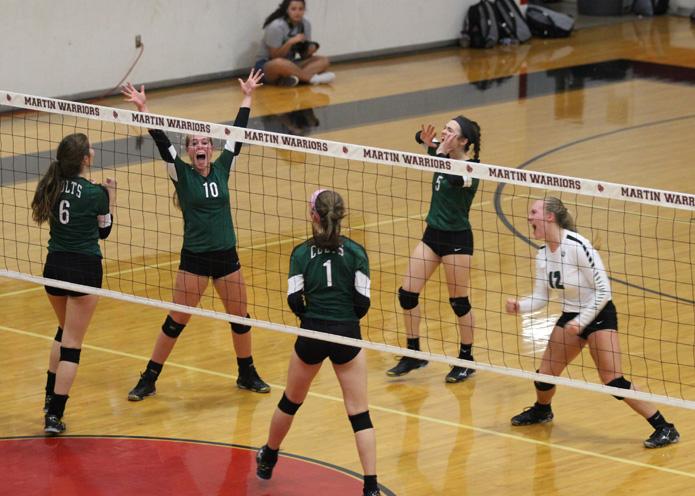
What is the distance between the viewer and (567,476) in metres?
8.76

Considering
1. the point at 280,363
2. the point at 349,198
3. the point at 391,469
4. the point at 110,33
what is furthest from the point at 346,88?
the point at 391,469

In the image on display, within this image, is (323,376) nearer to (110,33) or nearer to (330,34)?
(110,33)

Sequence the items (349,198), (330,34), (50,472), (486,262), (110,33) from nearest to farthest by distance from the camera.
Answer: (50,472), (486,262), (349,198), (110,33), (330,34)

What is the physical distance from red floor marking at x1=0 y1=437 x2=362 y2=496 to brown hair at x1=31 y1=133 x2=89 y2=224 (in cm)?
163

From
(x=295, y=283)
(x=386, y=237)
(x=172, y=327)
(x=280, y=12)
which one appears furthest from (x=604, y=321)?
(x=280, y=12)

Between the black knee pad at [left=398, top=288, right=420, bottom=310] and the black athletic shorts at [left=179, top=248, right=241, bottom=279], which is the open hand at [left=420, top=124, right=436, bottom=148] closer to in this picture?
the black knee pad at [left=398, top=288, right=420, bottom=310]

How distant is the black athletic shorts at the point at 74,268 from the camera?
921 centimetres

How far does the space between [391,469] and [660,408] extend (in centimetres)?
225

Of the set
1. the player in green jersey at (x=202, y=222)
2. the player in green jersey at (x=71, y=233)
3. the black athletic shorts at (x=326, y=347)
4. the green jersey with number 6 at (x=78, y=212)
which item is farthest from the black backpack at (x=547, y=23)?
the black athletic shorts at (x=326, y=347)

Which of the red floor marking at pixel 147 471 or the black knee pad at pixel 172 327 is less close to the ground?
the black knee pad at pixel 172 327

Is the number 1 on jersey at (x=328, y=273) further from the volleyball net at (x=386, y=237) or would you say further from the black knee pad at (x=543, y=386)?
the black knee pad at (x=543, y=386)

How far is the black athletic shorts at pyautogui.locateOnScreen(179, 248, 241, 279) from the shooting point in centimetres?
958

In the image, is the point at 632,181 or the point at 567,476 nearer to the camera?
the point at 567,476

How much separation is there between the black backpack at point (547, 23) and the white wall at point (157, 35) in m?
2.10
